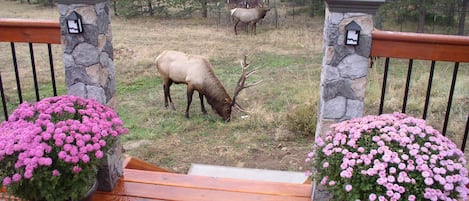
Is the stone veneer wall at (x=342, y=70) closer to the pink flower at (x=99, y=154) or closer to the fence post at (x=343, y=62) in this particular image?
the fence post at (x=343, y=62)

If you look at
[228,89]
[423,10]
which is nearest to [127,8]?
[228,89]

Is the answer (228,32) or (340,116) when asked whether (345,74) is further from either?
(228,32)

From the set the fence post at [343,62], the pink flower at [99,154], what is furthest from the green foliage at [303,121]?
the pink flower at [99,154]

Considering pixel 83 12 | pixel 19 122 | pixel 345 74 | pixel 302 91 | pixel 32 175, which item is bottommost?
pixel 302 91

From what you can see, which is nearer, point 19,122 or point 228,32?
point 19,122

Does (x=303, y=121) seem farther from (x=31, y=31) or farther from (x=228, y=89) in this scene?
(x=31, y=31)

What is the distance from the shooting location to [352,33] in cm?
208

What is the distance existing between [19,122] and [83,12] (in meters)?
0.63

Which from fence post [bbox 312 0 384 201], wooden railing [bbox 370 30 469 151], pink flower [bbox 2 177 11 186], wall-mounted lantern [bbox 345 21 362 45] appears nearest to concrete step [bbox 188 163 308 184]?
fence post [bbox 312 0 384 201]

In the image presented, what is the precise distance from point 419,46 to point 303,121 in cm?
348

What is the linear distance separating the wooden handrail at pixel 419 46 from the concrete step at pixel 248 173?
2194 millimetres

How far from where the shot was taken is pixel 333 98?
2.23m

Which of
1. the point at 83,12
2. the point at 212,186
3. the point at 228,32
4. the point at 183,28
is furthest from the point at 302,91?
the point at 183,28

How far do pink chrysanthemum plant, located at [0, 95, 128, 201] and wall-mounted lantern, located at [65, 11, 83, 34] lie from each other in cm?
40
